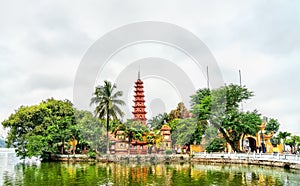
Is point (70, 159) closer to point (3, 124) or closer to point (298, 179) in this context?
point (3, 124)

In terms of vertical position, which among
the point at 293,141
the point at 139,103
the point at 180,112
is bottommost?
the point at 293,141

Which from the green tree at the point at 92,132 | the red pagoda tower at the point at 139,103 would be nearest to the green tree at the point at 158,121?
the red pagoda tower at the point at 139,103

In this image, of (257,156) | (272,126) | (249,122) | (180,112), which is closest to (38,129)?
(180,112)

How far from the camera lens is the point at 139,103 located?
5472cm

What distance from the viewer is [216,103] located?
32.5 m

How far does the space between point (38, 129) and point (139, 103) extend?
21.4 meters

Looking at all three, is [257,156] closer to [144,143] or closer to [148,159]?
[148,159]

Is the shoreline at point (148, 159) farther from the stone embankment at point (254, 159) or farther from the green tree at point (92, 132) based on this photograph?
the green tree at point (92, 132)

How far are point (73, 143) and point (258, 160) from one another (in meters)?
21.9

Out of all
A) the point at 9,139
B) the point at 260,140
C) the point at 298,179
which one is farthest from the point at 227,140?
the point at 9,139

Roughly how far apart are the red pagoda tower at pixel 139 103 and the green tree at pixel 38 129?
16.9 metres

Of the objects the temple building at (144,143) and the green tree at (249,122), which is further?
the temple building at (144,143)

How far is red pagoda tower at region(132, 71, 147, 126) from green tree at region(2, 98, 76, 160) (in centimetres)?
1686

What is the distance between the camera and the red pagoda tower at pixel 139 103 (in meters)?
53.7
